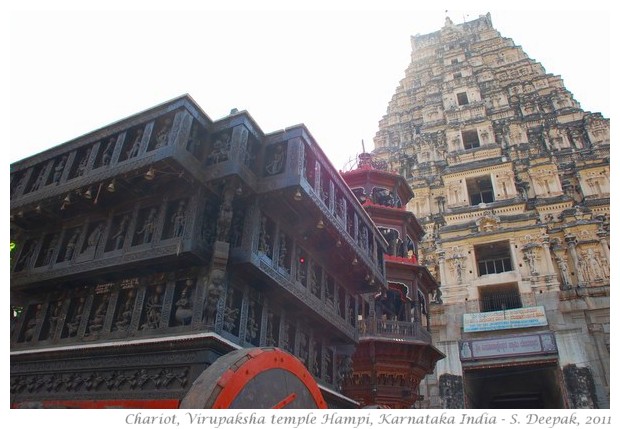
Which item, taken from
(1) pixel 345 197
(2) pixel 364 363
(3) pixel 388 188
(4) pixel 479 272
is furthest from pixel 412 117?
(1) pixel 345 197

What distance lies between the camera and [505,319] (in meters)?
24.3

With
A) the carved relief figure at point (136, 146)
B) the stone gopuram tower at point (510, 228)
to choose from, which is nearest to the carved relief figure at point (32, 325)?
the carved relief figure at point (136, 146)

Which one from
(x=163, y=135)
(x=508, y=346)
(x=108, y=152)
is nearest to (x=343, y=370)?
(x=163, y=135)

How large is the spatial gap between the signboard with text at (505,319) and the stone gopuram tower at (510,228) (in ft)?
0.17

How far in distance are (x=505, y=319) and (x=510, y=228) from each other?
18.5 feet

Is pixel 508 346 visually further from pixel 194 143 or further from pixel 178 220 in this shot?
pixel 194 143

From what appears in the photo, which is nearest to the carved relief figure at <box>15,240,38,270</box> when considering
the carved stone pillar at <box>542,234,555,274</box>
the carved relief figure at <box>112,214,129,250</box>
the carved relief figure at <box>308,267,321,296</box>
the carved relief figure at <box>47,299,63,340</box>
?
the carved relief figure at <box>47,299,63,340</box>

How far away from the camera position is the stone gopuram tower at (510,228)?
23406 mm

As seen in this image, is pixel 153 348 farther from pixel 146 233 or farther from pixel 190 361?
pixel 146 233

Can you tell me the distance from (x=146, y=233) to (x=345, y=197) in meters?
4.09

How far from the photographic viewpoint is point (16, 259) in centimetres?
909

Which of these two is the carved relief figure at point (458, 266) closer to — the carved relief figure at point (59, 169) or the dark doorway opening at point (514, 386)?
the dark doorway opening at point (514, 386)

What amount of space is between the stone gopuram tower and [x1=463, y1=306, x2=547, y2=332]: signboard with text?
0.05 m

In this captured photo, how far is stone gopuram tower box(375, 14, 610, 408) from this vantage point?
76.8ft
